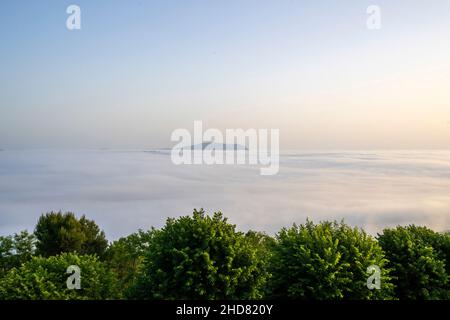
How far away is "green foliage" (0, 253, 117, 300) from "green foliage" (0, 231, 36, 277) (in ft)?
43.3

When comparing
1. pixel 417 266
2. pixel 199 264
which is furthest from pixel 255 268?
pixel 417 266

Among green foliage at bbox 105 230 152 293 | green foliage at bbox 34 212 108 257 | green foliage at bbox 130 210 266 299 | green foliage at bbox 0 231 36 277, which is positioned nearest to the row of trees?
green foliage at bbox 130 210 266 299

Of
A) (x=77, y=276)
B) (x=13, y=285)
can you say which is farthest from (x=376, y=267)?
(x=13, y=285)

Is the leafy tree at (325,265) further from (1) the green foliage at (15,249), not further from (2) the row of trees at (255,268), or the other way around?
(1) the green foliage at (15,249)

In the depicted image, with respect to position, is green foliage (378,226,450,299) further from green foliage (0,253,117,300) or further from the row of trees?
green foliage (0,253,117,300)

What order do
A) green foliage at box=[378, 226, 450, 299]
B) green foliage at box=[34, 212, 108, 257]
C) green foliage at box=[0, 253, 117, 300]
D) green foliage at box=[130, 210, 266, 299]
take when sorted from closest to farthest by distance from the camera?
green foliage at box=[130, 210, 266, 299] < green foliage at box=[0, 253, 117, 300] < green foliage at box=[378, 226, 450, 299] < green foliage at box=[34, 212, 108, 257]

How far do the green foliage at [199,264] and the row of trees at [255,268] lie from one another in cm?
4

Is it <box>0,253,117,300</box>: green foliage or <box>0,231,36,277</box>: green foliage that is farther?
<box>0,231,36,277</box>: green foliage

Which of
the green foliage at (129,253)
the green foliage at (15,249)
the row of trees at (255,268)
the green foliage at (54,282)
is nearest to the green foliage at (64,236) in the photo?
the green foliage at (15,249)

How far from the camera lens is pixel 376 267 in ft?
53.4

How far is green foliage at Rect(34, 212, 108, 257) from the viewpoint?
3447cm

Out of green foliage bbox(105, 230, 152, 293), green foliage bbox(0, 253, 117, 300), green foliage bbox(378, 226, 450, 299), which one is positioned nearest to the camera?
green foliage bbox(0, 253, 117, 300)

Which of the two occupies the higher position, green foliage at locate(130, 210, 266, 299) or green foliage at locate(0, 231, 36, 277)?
green foliage at locate(130, 210, 266, 299)

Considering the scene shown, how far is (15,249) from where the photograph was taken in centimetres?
3050
